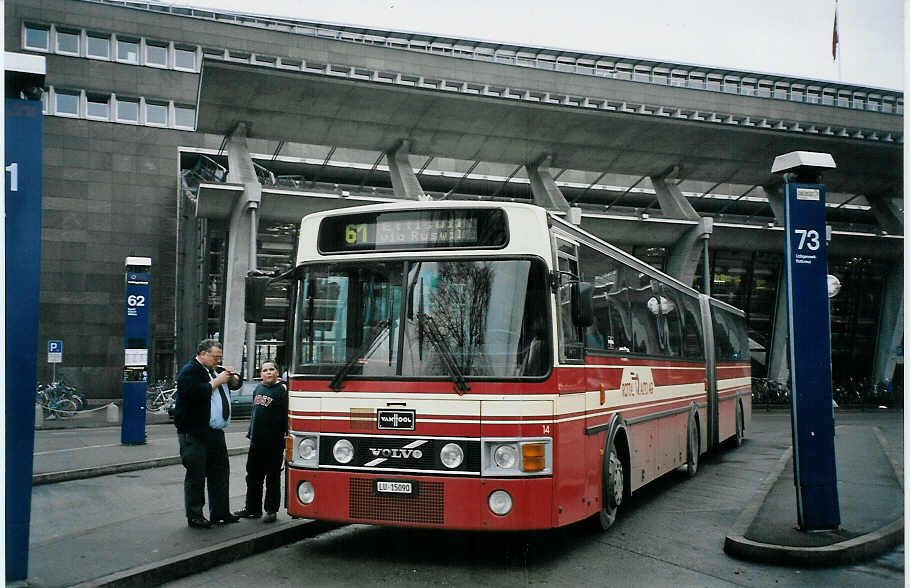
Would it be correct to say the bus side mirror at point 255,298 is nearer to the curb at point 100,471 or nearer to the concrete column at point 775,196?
the curb at point 100,471

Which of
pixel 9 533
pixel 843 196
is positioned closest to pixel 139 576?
pixel 9 533

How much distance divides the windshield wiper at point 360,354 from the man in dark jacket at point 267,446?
1.91m

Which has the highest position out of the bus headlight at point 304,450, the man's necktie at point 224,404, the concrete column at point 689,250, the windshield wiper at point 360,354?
the concrete column at point 689,250

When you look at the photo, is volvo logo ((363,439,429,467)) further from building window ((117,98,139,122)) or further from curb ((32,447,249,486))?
building window ((117,98,139,122))

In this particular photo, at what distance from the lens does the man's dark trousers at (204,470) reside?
8.81m

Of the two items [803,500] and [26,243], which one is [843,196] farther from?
[26,243]

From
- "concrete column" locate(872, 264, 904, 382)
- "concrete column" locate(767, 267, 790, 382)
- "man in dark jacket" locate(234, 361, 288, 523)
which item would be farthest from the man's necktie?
"concrete column" locate(872, 264, 904, 382)

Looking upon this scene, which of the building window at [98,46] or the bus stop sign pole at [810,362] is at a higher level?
Result: the building window at [98,46]

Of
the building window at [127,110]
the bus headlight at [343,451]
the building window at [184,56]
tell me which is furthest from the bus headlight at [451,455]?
the building window at [184,56]

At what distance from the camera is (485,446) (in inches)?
296

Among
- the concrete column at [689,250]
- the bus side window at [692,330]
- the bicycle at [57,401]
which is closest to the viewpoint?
the bus side window at [692,330]

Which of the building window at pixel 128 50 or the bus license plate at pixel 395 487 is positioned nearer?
the bus license plate at pixel 395 487

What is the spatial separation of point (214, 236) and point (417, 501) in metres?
32.8

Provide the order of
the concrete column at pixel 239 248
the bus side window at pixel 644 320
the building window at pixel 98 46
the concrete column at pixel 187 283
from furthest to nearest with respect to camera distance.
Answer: the concrete column at pixel 187 283 < the building window at pixel 98 46 < the concrete column at pixel 239 248 < the bus side window at pixel 644 320
